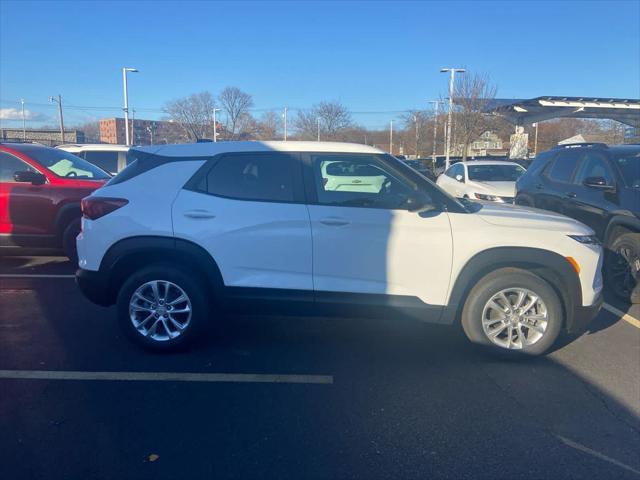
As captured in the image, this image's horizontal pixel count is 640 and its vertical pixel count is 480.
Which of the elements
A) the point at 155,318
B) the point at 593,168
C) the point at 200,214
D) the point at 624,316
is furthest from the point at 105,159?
the point at 624,316

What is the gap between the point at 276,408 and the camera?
3457mm

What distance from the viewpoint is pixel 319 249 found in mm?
4137

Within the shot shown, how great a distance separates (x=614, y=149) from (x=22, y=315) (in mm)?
7605

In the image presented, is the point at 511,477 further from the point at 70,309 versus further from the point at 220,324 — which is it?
the point at 70,309

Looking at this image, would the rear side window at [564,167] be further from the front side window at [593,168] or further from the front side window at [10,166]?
the front side window at [10,166]

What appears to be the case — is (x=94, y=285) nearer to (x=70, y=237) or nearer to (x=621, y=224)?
(x=70, y=237)

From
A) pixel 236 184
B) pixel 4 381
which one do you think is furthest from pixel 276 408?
pixel 4 381

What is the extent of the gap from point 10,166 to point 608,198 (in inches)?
328

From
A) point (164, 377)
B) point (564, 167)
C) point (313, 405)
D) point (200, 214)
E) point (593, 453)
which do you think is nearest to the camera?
point (593, 453)

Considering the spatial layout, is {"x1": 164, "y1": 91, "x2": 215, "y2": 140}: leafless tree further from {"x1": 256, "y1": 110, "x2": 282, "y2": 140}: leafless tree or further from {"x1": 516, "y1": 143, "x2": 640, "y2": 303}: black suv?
{"x1": 516, "y1": 143, "x2": 640, "y2": 303}: black suv

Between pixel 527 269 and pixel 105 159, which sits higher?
pixel 105 159

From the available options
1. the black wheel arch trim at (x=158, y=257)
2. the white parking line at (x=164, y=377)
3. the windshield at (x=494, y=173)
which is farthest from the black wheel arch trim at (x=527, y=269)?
the windshield at (x=494, y=173)

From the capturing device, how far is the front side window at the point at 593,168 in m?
6.33

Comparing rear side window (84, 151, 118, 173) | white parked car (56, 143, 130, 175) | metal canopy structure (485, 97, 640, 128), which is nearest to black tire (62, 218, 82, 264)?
white parked car (56, 143, 130, 175)
